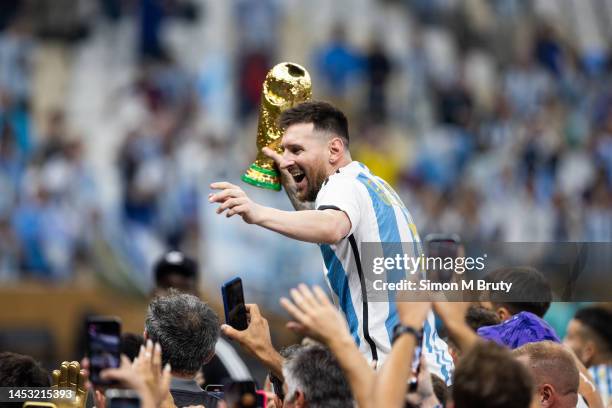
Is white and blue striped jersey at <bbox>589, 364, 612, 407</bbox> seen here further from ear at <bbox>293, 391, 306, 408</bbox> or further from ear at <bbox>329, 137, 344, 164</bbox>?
ear at <bbox>293, 391, 306, 408</bbox>

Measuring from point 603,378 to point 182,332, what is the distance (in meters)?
3.55

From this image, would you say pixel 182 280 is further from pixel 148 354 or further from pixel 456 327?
pixel 456 327

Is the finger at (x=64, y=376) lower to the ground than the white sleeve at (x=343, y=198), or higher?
lower

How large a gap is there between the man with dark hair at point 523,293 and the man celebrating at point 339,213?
0.62m

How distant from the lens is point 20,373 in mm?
5426

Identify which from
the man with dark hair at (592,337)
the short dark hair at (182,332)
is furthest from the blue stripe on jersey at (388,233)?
the man with dark hair at (592,337)

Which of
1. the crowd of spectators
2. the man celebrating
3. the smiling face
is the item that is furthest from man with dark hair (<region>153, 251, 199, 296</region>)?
the smiling face

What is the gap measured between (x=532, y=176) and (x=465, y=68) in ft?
6.88

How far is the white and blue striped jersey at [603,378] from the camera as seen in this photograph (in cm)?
773

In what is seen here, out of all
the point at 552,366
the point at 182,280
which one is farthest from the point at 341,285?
the point at 182,280

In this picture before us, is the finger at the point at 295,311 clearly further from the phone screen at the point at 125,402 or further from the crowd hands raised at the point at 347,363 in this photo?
the phone screen at the point at 125,402

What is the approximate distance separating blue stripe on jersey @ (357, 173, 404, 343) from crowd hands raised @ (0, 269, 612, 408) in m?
0.34

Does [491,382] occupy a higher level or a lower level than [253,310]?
lower

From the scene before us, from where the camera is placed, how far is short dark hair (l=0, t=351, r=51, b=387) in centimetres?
539
